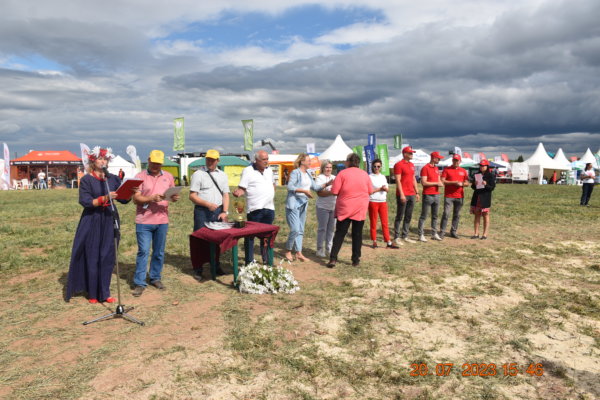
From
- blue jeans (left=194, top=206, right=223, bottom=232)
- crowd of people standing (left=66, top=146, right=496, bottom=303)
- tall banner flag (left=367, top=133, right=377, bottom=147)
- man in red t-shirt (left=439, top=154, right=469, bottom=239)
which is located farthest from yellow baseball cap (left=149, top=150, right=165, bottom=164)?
tall banner flag (left=367, top=133, right=377, bottom=147)

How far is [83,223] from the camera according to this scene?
4742 millimetres

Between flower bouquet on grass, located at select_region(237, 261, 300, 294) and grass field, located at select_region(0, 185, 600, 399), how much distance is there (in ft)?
0.50

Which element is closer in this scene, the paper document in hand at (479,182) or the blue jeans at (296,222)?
the blue jeans at (296,222)

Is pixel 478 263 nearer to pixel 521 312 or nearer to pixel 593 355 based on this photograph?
pixel 521 312

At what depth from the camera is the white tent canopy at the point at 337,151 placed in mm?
33438

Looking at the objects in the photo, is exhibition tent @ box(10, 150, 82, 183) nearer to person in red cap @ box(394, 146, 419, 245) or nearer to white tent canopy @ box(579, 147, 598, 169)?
person in red cap @ box(394, 146, 419, 245)

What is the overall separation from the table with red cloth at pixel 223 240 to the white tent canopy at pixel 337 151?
2779 centimetres

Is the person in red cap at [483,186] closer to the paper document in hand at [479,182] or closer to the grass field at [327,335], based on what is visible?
the paper document in hand at [479,182]

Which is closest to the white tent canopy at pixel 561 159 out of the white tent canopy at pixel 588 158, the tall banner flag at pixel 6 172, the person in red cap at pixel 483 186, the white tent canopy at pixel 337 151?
the white tent canopy at pixel 588 158

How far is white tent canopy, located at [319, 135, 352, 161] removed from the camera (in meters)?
33.4

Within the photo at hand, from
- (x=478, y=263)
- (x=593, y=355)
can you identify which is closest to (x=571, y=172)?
(x=478, y=263)

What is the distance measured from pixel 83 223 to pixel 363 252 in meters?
4.89
